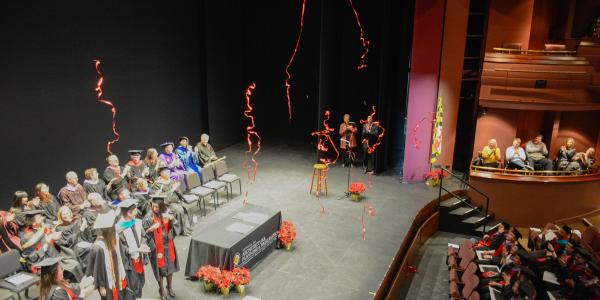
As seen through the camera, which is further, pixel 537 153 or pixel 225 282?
pixel 537 153

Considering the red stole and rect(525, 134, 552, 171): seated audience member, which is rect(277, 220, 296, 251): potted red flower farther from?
rect(525, 134, 552, 171): seated audience member

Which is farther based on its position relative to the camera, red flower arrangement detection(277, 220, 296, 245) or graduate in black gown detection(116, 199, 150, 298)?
red flower arrangement detection(277, 220, 296, 245)

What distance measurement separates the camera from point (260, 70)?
14.0 m

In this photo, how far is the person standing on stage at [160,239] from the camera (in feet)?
19.4

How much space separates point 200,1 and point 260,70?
9.79 ft

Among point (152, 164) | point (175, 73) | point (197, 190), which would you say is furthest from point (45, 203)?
point (175, 73)

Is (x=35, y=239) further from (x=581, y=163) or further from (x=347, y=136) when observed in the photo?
(x=581, y=163)

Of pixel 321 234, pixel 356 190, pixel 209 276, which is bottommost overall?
pixel 321 234

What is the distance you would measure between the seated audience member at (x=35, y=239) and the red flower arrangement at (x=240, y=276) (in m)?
2.30

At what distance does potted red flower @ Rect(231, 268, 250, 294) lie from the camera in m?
6.30

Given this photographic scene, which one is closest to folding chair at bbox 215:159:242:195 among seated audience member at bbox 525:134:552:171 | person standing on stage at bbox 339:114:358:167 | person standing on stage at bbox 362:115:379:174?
person standing on stage at bbox 339:114:358:167

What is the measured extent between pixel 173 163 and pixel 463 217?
5.66 metres

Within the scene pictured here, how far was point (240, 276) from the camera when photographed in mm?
6348

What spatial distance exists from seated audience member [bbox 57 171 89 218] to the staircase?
6246 millimetres
